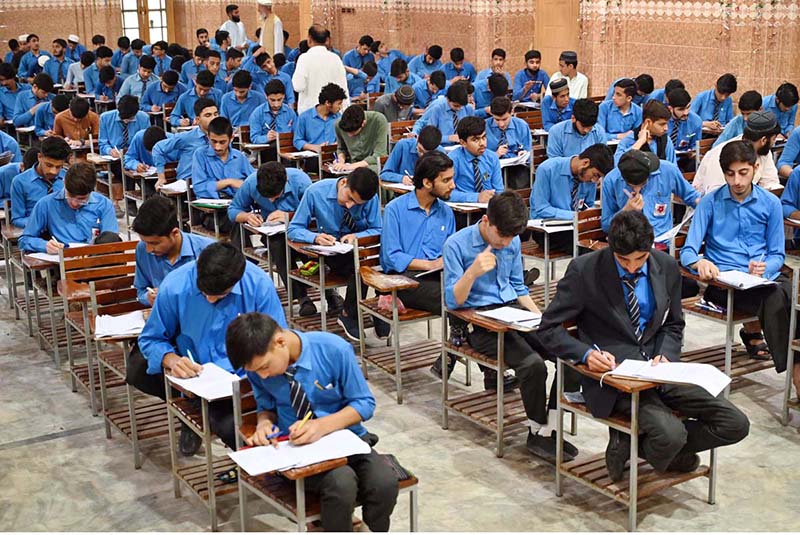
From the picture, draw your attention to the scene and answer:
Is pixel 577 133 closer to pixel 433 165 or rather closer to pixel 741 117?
pixel 741 117

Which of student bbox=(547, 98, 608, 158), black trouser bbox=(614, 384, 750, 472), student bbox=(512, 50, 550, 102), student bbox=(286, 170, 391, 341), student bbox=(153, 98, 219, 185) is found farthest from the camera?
student bbox=(512, 50, 550, 102)

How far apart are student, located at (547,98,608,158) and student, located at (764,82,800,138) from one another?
2.48 meters

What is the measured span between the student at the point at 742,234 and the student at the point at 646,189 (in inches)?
25.1

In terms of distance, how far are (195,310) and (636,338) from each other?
2.09m

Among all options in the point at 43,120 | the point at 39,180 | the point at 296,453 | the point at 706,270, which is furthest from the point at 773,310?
the point at 43,120

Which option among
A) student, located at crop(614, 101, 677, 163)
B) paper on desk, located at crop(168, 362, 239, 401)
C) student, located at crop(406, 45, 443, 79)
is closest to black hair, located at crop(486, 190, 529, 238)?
paper on desk, located at crop(168, 362, 239, 401)

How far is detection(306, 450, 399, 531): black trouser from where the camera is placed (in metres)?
4.39

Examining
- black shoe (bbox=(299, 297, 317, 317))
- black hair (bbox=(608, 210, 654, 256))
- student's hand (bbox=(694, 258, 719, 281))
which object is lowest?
black shoe (bbox=(299, 297, 317, 317))

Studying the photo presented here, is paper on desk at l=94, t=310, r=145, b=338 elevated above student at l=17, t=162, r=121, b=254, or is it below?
below

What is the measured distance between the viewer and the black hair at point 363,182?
7.48m

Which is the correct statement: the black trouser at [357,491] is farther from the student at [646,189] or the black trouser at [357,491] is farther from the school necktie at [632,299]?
the student at [646,189]

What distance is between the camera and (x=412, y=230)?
720 cm

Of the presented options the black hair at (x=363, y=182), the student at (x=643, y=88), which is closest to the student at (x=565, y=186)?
the black hair at (x=363, y=182)

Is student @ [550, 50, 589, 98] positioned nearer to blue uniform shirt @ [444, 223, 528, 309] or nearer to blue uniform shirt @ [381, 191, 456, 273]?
blue uniform shirt @ [381, 191, 456, 273]
